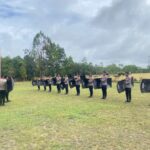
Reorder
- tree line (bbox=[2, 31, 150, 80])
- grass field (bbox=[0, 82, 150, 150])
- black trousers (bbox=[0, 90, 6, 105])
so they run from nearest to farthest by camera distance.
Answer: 1. grass field (bbox=[0, 82, 150, 150])
2. black trousers (bbox=[0, 90, 6, 105])
3. tree line (bbox=[2, 31, 150, 80])

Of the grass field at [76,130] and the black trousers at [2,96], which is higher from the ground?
the black trousers at [2,96]

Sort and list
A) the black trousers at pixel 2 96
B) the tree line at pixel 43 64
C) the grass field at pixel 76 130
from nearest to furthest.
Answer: the grass field at pixel 76 130 < the black trousers at pixel 2 96 < the tree line at pixel 43 64

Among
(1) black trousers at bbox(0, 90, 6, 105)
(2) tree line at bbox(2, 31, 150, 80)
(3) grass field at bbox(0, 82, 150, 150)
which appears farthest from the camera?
(2) tree line at bbox(2, 31, 150, 80)

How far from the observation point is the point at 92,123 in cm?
1828

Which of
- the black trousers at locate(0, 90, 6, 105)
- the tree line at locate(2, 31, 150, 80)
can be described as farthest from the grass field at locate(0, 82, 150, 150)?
the tree line at locate(2, 31, 150, 80)

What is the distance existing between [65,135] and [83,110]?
805 centimetres

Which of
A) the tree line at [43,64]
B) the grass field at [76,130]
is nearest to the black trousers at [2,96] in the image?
the grass field at [76,130]

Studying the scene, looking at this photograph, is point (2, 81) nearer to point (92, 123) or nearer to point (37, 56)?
point (92, 123)

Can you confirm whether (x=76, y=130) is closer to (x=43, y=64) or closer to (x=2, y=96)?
(x=2, y=96)

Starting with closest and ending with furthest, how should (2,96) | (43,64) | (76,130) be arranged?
(76,130) → (2,96) → (43,64)

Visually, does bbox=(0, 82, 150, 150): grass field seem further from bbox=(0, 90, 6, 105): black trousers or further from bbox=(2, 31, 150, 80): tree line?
bbox=(2, 31, 150, 80): tree line

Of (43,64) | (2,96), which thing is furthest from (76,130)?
(43,64)

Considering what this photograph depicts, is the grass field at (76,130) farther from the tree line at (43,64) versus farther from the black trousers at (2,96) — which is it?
the tree line at (43,64)

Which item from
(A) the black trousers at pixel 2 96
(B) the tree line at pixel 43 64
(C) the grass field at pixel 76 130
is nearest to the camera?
(C) the grass field at pixel 76 130
